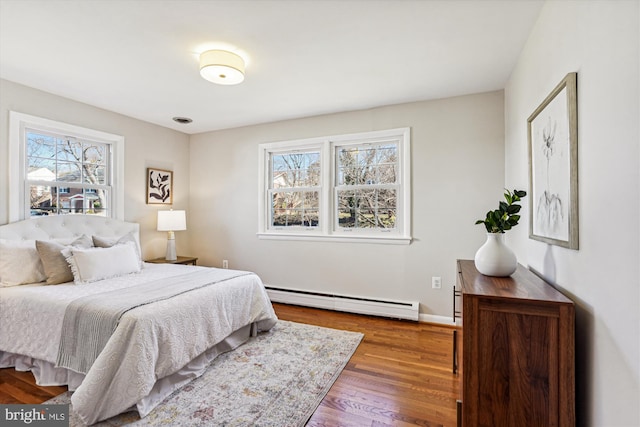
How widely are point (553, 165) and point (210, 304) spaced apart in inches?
93.8

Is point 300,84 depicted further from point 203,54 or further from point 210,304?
point 210,304

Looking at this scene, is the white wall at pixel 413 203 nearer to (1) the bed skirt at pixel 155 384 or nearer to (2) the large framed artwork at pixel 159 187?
(2) the large framed artwork at pixel 159 187

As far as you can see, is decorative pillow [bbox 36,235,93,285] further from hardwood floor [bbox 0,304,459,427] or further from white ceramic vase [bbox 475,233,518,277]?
white ceramic vase [bbox 475,233,518,277]

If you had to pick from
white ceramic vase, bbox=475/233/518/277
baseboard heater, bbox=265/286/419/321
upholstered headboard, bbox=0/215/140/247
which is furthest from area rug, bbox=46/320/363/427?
upholstered headboard, bbox=0/215/140/247

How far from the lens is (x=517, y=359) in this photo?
1247 millimetres

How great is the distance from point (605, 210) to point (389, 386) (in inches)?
65.2

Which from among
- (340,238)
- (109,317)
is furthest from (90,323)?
(340,238)

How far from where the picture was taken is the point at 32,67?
8.09ft

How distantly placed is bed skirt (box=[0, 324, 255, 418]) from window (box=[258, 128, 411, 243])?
1.90 metres

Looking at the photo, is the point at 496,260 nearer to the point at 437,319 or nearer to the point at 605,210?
the point at 605,210

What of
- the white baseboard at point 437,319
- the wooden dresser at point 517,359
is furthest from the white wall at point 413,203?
the wooden dresser at point 517,359

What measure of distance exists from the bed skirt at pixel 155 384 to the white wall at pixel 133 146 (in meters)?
1.32

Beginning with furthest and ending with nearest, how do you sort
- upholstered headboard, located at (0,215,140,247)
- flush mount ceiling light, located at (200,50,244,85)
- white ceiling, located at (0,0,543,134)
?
upholstered headboard, located at (0,215,140,247) < flush mount ceiling light, located at (200,50,244,85) < white ceiling, located at (0,0,543,134)

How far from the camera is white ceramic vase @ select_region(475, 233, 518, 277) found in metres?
1.65
